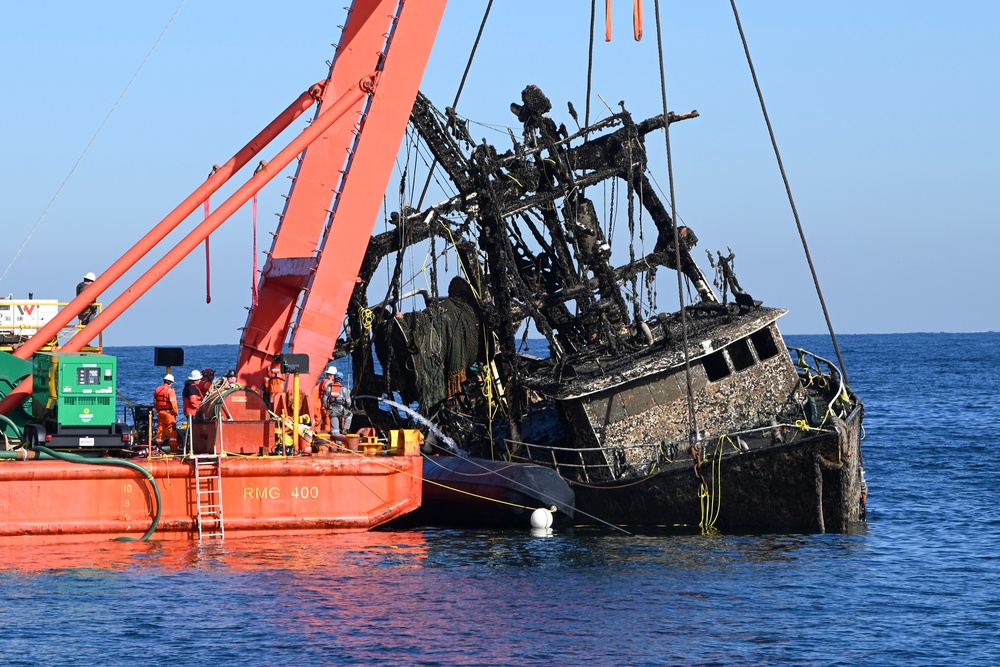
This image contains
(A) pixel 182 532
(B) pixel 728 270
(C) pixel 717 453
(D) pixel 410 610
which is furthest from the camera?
(B) pixel 728 270

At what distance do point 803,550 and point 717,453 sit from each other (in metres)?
2.01

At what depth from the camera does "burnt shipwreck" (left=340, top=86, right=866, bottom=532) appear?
22.0 meters

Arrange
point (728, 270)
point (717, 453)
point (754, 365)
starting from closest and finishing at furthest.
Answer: point (717, 453) → point (754, 365) → point (728, 270)

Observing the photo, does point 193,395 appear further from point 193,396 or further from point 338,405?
point 338,405

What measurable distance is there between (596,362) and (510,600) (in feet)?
21.7

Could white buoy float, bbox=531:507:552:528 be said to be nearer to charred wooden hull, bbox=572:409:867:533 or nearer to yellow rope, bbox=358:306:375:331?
charred wooden hull, bbox=572:409:867:533

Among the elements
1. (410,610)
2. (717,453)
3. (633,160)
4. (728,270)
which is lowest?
(410,610)

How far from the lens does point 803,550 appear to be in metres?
20.9

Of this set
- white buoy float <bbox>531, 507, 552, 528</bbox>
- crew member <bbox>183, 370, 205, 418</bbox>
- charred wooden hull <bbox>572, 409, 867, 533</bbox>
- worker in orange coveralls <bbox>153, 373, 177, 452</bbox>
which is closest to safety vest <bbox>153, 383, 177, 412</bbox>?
worker in orange coveralls <bbox>153, 373, 177, 452</bbox>

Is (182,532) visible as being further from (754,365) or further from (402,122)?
(754,365)

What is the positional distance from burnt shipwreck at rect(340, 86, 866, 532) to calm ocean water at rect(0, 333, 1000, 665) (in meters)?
0.92

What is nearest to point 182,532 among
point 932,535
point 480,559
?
point 480,559

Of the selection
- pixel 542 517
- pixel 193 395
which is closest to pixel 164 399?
pixel 193 395

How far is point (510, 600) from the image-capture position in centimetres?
1758
